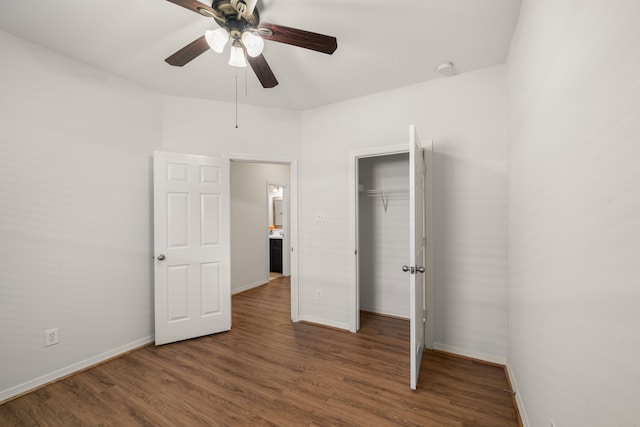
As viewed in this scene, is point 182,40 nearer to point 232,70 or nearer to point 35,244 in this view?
point 232,70

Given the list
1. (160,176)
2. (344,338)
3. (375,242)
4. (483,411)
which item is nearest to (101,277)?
(160,176)

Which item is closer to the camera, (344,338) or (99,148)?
(99,148)

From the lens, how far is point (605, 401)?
79 cm

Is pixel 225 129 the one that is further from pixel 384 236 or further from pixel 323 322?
pixel 323 322

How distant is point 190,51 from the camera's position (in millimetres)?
1800

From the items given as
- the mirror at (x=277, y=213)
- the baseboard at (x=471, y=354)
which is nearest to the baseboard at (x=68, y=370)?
the baseboard at (x=471, y=354)

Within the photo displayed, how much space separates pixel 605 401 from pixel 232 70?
9.91 ft

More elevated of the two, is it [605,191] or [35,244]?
[605,191]

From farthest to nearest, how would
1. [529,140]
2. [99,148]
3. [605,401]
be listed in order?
[99,148]
[529,140]
[605,401]

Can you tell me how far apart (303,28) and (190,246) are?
2313 millimetres

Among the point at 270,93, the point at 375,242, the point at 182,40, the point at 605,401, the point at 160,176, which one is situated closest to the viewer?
the point at 605,401

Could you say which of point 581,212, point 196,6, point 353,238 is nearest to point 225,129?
point 196,6

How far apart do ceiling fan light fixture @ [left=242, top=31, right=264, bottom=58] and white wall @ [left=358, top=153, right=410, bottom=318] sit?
2.29m

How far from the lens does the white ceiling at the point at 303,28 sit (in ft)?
5.74
